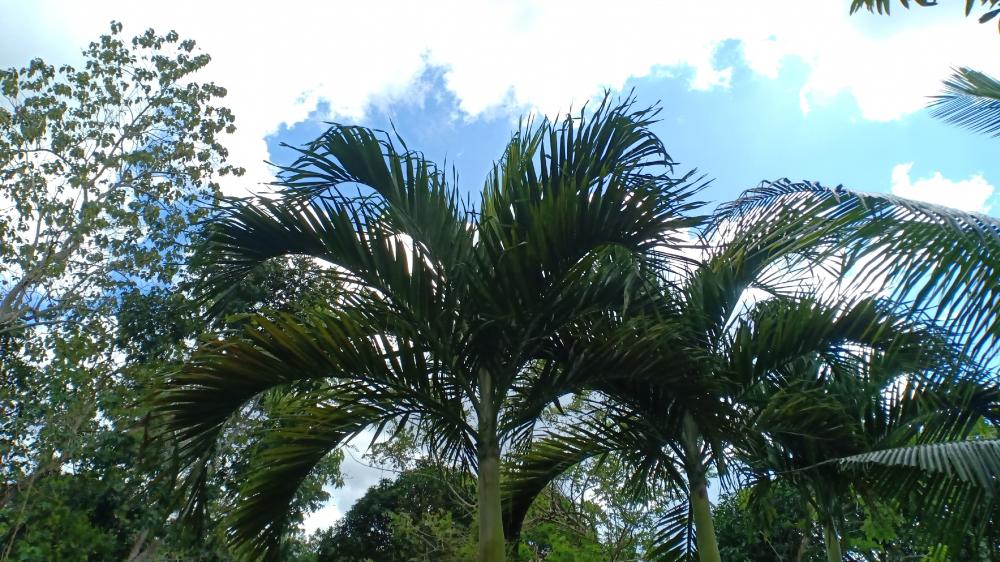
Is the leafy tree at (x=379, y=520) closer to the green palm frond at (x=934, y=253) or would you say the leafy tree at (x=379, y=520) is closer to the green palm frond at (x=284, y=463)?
the green palm frond at (x=284, y=463)

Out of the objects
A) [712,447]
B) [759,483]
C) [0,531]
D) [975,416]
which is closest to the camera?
[975,416]

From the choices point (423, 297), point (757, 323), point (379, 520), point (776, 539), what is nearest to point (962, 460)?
point (757, 323)

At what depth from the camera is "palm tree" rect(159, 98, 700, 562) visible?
2918 mm

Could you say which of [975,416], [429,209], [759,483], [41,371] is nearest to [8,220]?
[41,371]

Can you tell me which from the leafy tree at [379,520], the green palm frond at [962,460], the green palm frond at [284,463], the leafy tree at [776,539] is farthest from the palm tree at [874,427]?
the leafy tree at [379,520]

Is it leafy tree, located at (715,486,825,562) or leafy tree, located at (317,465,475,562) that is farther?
leafy tree, located at (317,465,475,562)

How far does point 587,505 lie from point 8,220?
9586mm

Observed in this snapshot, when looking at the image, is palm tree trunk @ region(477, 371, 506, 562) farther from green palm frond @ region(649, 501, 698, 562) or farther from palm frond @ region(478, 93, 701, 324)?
green palm frond @ region(649, 501, 698, 562)

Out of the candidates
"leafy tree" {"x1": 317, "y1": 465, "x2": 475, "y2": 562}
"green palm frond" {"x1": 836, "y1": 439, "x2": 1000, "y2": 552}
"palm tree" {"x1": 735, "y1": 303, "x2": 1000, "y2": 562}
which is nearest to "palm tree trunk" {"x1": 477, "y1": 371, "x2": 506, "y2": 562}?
"palm tree" {"x1": 735, "y1": 303, "x2": 1000, "y2": 562}

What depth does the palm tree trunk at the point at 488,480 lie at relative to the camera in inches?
118

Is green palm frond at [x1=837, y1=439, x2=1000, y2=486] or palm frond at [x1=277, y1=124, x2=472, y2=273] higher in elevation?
palm frond at [x1=277, y1=124, x2=472, y2=273]

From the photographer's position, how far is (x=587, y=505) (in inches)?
402

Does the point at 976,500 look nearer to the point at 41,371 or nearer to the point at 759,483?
the point at 759,483

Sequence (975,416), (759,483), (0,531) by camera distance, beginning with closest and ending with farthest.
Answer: (975,416) < (759,483) < (0,531)
